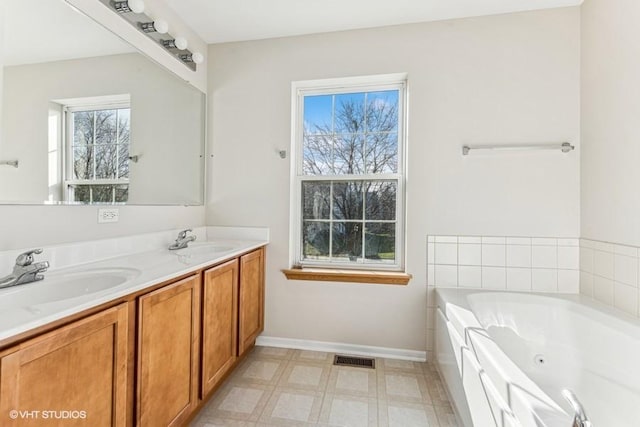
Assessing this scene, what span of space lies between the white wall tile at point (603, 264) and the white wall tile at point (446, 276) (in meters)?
0.80

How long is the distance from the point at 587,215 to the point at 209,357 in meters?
2.49

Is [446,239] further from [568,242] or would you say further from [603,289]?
[603,289]

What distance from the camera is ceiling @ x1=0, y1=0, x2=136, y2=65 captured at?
1.12 m

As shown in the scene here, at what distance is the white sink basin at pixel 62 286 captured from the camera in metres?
0.93

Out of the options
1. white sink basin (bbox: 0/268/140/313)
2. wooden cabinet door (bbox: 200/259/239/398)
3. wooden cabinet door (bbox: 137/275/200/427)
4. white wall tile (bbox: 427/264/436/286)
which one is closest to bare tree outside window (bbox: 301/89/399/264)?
white wall tile (bbox: 427/264/436/286)

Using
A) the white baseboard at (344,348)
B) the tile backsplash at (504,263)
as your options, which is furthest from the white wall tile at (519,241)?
the white baseboard at (344,348)

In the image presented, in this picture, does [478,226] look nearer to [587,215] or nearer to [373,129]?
[587,215]

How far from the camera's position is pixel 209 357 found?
1537 mm

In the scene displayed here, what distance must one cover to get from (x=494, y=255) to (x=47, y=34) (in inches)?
109

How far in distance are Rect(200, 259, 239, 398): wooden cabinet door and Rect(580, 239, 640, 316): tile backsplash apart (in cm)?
224

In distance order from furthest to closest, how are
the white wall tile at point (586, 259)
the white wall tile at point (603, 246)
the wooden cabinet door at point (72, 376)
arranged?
the white wall tile at point (586, 259)
the white wall tile at point (603, 246)
the wooden cabinet door at point (72, 376)

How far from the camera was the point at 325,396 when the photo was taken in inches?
67.7

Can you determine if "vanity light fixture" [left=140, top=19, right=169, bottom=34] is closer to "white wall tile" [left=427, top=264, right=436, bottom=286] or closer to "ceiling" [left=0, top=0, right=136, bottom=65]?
"ceiling" [left=0, top=0, right=136, bottom=65]

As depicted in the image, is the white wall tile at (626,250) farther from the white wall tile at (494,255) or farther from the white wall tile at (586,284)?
the white wall tile at (494,255)
